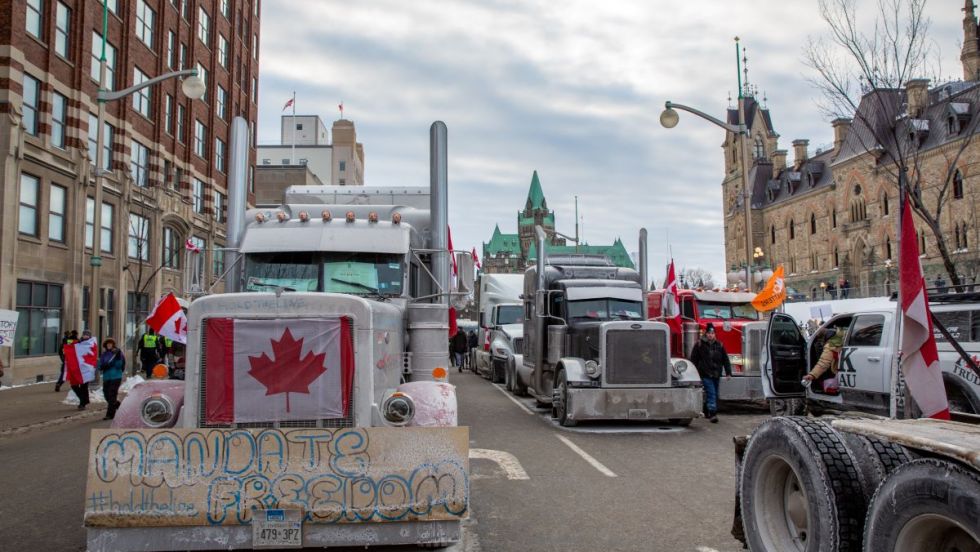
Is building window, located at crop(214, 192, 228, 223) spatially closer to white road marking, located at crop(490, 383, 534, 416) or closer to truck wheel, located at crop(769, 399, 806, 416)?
white road marking, located at crop(490, 383, 534, 416)

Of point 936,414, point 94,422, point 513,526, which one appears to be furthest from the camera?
point 94,422

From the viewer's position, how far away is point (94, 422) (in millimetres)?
14547

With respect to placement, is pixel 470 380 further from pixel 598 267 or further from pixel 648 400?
pixel 648 400

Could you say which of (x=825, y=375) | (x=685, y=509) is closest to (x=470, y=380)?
(x=825, y=375)

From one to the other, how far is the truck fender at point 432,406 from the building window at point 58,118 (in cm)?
2376

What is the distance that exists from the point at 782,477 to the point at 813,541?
2.43ft

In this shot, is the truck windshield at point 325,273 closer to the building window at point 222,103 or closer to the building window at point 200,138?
the building window at point 200,138

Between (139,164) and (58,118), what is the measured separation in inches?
244

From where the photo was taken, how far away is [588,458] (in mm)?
10094

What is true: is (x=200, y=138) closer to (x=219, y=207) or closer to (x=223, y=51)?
(x=219, y=207)

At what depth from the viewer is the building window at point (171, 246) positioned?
3436 centimetres

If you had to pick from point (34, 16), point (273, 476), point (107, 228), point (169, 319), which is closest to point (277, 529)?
point (273, 476)

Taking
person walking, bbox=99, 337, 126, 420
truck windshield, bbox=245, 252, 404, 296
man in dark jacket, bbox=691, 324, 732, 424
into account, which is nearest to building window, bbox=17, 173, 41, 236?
person walking, bbox=99, 337, 126, 420

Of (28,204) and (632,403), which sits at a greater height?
(28,204)
